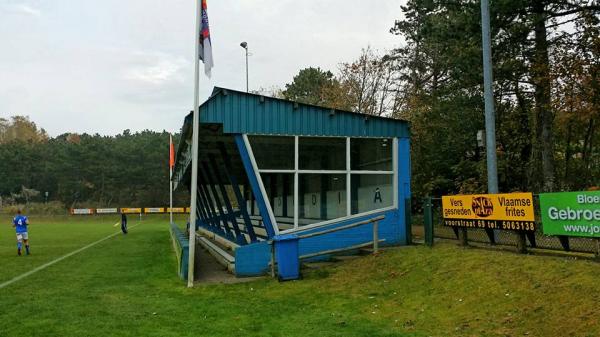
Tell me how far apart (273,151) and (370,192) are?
2.94 meters

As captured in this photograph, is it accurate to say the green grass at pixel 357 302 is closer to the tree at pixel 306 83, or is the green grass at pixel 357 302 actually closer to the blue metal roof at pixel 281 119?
the blue metal roof at pixel 281 119

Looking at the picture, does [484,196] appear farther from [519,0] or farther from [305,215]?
[519,0]

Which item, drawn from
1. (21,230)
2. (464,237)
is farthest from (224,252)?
(21,230)

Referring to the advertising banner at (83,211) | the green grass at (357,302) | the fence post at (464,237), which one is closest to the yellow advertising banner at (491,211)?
the fence post at (464,237)

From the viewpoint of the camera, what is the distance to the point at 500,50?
2041 centimetres

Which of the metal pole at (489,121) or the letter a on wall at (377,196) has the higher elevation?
the metal pole at (489,121)

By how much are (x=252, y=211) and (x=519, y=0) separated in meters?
13.8

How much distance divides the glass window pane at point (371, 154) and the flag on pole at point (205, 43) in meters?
4.59

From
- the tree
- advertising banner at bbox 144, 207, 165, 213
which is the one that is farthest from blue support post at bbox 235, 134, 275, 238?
advertising banner at bbox 144, 207, 165, 213

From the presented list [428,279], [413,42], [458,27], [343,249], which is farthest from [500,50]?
[413,42]

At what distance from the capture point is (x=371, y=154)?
1456cm

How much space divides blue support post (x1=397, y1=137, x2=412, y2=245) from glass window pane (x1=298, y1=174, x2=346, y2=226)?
164cm

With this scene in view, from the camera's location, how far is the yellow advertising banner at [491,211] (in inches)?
387

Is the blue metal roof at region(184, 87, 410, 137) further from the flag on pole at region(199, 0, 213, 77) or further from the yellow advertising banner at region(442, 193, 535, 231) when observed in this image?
the yellow advertising banner at region(442, 193, 535, 231)
